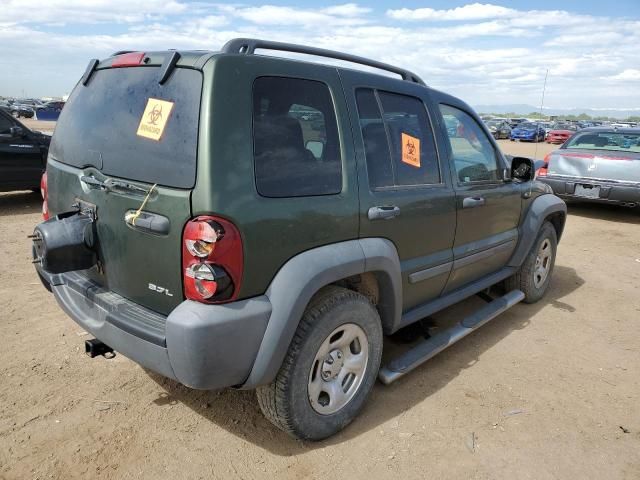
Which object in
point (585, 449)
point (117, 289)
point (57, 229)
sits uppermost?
point (57, 229)

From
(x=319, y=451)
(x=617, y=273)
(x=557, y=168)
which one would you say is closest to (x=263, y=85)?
(x=319, y=451)

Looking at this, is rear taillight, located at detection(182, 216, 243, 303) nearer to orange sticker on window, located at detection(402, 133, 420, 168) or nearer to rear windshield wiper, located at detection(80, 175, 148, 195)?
rear windshield wiper, located at detection(80, 175, 148, 195)

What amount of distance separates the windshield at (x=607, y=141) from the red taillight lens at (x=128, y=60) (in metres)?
8.63

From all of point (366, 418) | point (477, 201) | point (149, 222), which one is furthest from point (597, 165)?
point (149, 222)

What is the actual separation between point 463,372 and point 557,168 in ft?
21.7

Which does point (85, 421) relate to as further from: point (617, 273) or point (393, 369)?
point (617, 273)

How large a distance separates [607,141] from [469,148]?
22.1ft

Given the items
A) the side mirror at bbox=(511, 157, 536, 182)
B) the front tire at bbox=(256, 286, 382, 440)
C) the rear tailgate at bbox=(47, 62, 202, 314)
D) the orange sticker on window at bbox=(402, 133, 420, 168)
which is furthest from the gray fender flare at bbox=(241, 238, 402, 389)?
the side mirror at bbox=(511, 157, 536, 182)

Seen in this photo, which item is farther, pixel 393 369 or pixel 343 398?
pixel 393 369

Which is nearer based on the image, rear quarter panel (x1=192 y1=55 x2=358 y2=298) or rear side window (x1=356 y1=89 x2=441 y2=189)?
rear quarter panel (x1=192 y1=55 x2=358 y2=298)

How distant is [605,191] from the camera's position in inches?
321

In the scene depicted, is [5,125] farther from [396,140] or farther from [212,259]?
[212,259]

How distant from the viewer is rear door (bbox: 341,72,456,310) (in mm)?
2734

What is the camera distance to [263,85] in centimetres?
229
